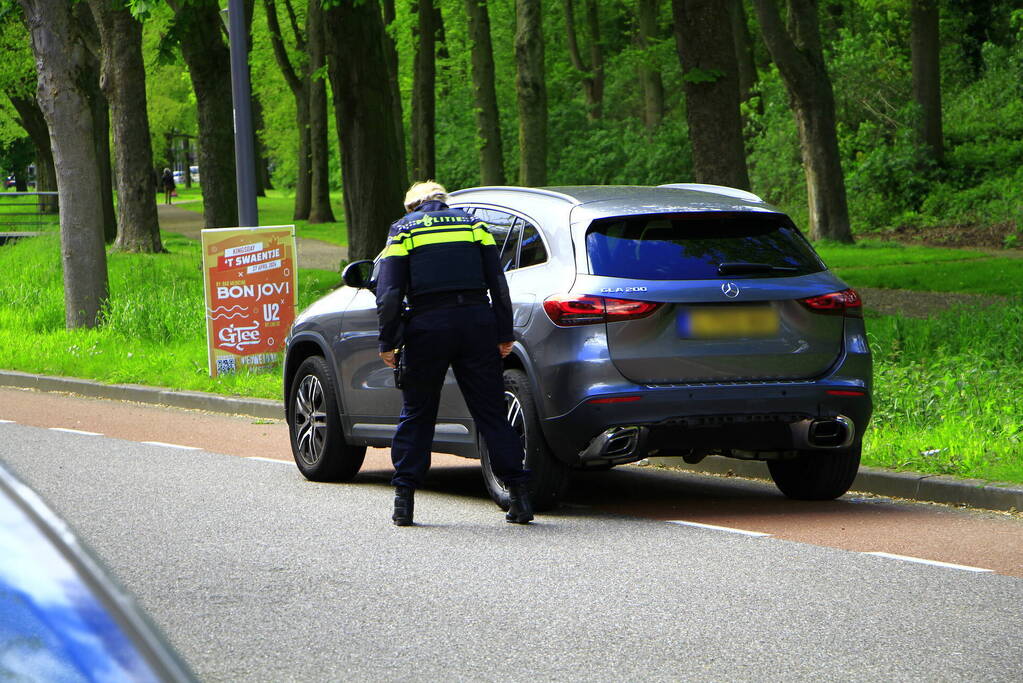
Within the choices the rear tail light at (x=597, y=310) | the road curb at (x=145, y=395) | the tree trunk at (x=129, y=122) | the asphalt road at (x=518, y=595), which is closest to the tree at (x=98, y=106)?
the tree trunk at (x=129, y=122)

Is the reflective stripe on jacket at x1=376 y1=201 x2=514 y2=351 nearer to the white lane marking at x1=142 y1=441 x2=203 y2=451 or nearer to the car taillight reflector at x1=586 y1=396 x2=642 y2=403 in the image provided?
the car taillight reflector at x1=586 y1=396 x2=642 y2=403

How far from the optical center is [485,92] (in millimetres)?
36594

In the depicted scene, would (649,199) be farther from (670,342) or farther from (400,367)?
(400,367)

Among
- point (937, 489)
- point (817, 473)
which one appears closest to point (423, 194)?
point (817, 473)

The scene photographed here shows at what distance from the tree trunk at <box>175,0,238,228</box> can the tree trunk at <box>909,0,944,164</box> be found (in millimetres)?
15706

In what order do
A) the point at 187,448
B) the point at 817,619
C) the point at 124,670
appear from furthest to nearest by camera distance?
1. the point at 187,448
2. the point at 817,619
3. the point at 124,670

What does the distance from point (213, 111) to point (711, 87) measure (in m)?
10.3

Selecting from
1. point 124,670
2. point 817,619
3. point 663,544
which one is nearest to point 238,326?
point 663,544

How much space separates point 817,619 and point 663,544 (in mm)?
1667

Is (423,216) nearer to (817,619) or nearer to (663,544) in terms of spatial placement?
(663,544)

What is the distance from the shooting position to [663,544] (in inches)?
294

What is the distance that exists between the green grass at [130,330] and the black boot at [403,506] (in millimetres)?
6763

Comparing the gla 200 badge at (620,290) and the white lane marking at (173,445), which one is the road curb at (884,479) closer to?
the white lane marking at (173,445)

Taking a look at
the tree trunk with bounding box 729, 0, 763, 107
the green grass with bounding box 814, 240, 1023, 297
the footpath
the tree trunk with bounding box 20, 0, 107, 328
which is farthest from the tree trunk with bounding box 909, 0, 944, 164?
the tree trunk with bounding box 20, 0, 107, 328
